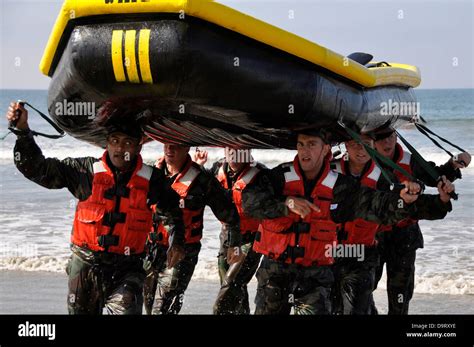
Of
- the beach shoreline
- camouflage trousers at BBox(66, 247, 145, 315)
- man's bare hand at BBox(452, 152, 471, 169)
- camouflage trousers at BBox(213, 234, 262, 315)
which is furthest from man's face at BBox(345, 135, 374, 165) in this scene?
the beach shoreline

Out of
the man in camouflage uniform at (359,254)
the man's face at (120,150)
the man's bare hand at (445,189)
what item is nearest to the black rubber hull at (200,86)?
the man's face at (120,150)

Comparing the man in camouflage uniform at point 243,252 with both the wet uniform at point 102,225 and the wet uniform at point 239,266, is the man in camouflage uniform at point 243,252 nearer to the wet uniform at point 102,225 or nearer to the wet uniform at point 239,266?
the wet uniform at point 239,266

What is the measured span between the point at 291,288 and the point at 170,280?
1404 millimetres

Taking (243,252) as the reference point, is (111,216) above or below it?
above

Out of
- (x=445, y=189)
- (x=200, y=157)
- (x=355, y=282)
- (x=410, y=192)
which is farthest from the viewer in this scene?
(x=200, y=157)

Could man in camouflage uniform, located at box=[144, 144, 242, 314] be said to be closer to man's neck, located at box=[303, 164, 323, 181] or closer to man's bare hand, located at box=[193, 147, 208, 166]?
man's bare hand, located at box=[193, 147, 208, 166]

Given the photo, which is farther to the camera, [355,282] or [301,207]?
[355,282]

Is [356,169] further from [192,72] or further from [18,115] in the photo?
[18,115]

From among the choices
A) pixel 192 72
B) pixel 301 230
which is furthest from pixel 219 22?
pixel 301 230

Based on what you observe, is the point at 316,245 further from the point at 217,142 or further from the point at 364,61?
the point at 364,61

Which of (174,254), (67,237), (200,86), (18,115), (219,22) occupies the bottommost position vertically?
(67,237)

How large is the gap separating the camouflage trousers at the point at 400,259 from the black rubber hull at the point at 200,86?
4.44 ft

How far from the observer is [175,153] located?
20.3 feet

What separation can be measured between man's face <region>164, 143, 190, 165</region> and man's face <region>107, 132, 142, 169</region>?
914mm
